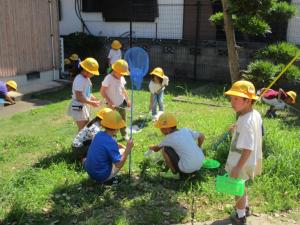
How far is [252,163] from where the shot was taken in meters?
4.06

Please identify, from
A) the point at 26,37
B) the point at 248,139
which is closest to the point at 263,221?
the point at 248,139

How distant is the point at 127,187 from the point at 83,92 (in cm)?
173

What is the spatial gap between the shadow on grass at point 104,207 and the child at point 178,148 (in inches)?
16.8

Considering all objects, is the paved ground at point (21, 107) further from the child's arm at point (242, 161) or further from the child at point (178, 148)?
the child's arm at point (242, 161)

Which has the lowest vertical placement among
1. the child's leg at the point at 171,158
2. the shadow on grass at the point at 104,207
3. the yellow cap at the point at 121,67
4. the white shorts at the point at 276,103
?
the shadow on grass at the point at 104,207

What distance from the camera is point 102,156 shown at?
16.2ft

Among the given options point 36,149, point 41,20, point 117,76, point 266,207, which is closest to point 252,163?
point 266,207

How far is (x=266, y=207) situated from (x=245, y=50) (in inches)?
316

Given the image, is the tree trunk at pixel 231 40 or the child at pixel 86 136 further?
the tree trunk at pixel 231 40

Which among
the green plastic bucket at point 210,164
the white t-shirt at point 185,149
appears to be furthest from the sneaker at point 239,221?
the green plastic bucket at point 210,164

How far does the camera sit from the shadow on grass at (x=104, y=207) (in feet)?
14.3

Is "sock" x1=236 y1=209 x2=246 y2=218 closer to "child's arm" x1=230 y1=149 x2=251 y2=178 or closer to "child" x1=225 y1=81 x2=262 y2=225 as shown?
"child" x1=225 y1=81 x2=262 y2=225

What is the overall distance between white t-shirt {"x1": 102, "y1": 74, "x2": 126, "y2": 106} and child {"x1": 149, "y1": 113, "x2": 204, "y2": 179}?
173 cm

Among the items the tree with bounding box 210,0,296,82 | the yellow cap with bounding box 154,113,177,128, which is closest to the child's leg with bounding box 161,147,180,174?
the yellow cap with bounding box 154,113,177,128
